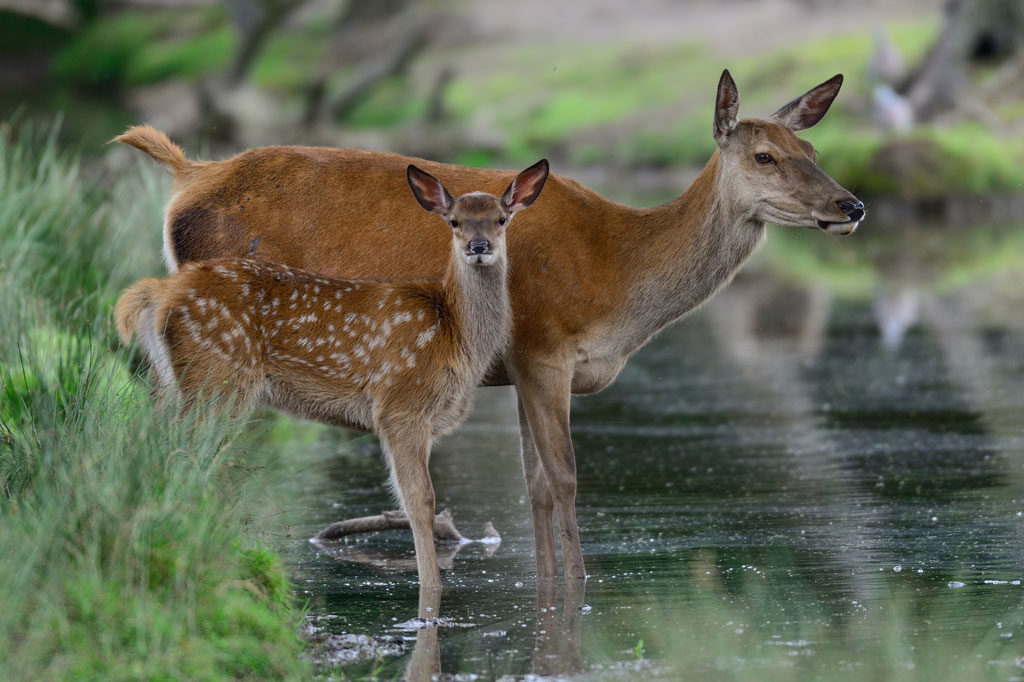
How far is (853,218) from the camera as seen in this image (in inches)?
310

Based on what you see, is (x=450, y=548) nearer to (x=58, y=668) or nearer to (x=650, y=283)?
(x=650, y=283)

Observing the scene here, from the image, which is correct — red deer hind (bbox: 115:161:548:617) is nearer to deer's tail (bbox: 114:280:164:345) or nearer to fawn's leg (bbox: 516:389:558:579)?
deer's tail (bbox: 114:280:164:345)

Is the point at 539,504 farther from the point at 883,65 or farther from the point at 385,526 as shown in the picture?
the point at 883,65

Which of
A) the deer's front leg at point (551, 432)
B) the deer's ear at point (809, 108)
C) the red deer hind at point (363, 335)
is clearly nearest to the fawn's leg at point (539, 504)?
the deer's front leg at point (551, 432)

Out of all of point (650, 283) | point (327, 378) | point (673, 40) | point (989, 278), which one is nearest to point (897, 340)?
point (989, 278)

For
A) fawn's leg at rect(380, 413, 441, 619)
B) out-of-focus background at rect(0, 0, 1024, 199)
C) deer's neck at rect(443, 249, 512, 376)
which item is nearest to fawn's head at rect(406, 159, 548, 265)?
deer's neck at rect(443, 249, 512, 376)

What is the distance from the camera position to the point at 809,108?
28.1 feet

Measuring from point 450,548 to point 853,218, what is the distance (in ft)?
8.20

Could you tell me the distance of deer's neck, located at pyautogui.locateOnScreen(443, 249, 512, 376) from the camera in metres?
7.72

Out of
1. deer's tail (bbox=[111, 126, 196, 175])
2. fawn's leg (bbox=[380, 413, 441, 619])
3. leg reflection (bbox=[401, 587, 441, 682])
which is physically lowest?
leg reflection (bbox=[401, 587, 441, 682])

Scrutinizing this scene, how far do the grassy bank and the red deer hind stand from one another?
0.32 m

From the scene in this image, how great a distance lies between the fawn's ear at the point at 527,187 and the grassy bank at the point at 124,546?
175cm

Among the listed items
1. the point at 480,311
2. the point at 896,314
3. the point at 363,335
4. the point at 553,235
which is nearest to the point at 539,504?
the point at 480,311

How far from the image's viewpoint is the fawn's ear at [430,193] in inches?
301
